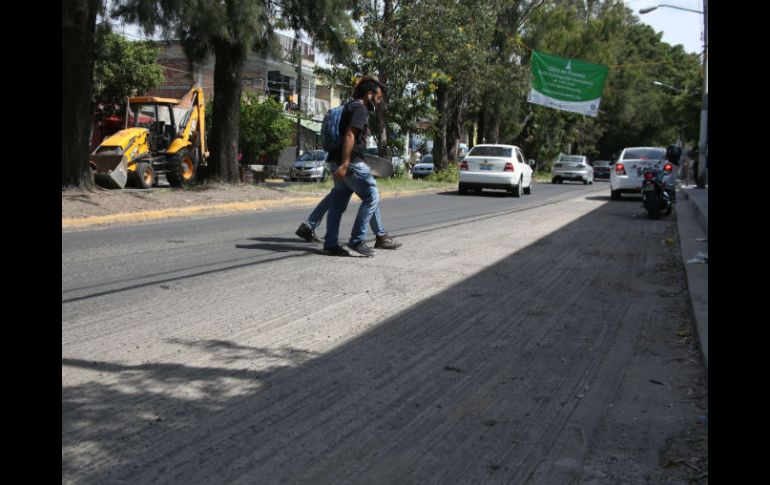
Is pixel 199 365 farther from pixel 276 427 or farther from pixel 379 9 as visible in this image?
pixel 379 9

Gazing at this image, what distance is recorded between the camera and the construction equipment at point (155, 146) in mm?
20906

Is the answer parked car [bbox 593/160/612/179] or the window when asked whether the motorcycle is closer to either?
the window

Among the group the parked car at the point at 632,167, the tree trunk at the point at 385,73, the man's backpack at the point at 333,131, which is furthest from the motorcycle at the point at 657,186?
the tree trunk at the point at 385,73

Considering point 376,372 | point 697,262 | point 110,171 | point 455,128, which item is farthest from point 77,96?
point 455,128

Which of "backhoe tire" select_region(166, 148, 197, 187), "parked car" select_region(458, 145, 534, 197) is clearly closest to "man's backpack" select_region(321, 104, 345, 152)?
"parked car" select_region(458, 145, 534, 197)

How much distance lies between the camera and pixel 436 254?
8.94 m

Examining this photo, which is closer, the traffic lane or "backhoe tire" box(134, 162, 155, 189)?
the traffic lane

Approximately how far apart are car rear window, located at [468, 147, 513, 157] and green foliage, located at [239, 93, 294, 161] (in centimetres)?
1459

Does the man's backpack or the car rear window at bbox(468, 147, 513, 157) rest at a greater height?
the car rear window at bbox(468, 147, 513, 157)

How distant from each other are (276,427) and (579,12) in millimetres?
54834

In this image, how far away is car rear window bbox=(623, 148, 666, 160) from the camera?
19953mm

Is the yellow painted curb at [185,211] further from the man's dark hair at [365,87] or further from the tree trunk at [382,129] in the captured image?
the tree trunk at [382,129]

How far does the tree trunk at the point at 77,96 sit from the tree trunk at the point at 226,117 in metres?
3.55
